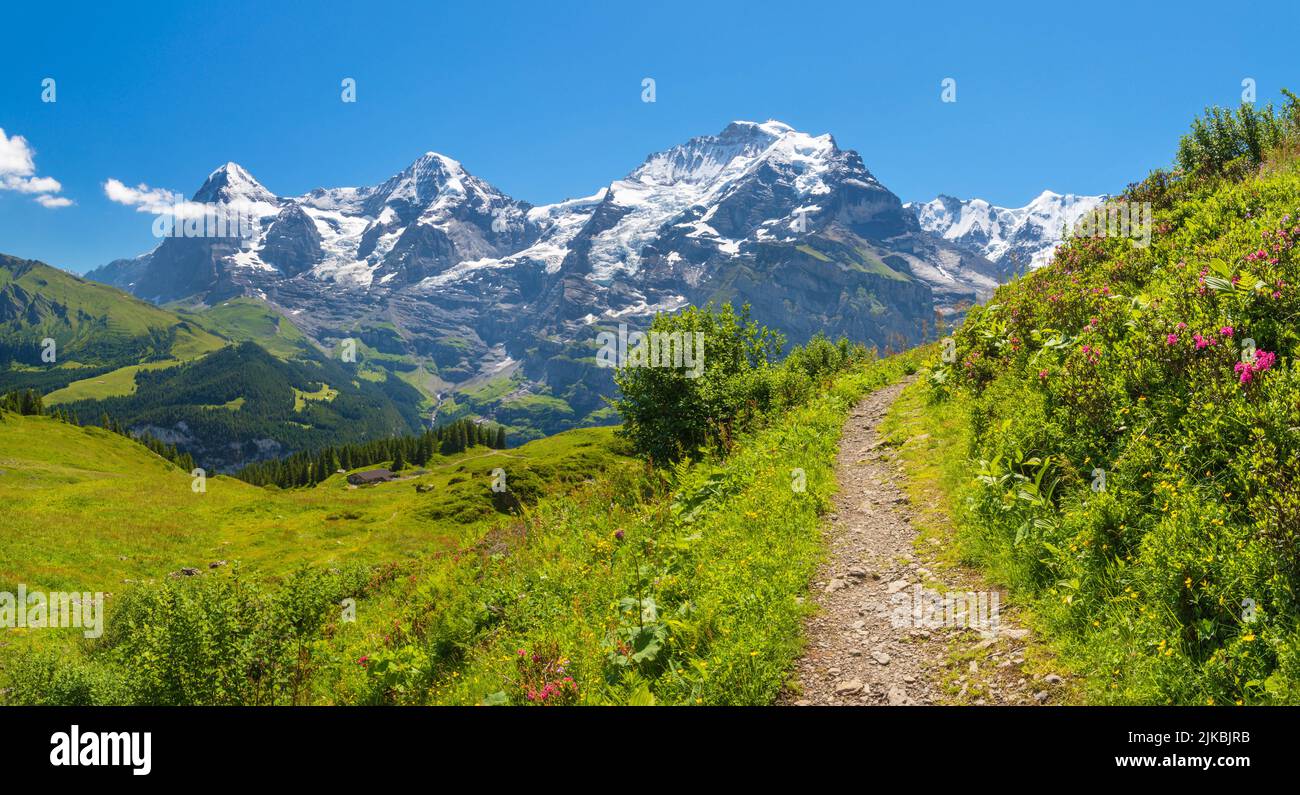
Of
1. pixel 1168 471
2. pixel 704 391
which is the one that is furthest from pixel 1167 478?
pixel 704 391

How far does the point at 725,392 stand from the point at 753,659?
50.7 feet

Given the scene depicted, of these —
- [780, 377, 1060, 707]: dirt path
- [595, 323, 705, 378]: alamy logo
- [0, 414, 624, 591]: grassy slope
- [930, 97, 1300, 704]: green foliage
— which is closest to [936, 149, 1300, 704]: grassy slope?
[930, 97, 1300, 704]: green foliage

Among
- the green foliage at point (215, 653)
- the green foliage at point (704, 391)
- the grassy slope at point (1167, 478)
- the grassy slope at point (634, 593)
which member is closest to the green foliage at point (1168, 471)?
the grassy slope at point (1167, 478)

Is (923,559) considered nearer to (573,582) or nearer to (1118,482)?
(1118,482)

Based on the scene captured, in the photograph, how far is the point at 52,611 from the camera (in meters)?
35.3

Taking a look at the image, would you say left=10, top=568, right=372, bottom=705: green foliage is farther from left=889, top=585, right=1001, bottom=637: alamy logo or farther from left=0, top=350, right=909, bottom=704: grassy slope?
left=889, top=585, right=1001, bottom=637: alamy logo

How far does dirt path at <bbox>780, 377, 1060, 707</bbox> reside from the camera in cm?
661

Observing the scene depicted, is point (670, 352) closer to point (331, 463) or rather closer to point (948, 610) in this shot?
point (948, 610)

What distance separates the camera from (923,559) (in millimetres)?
9617
